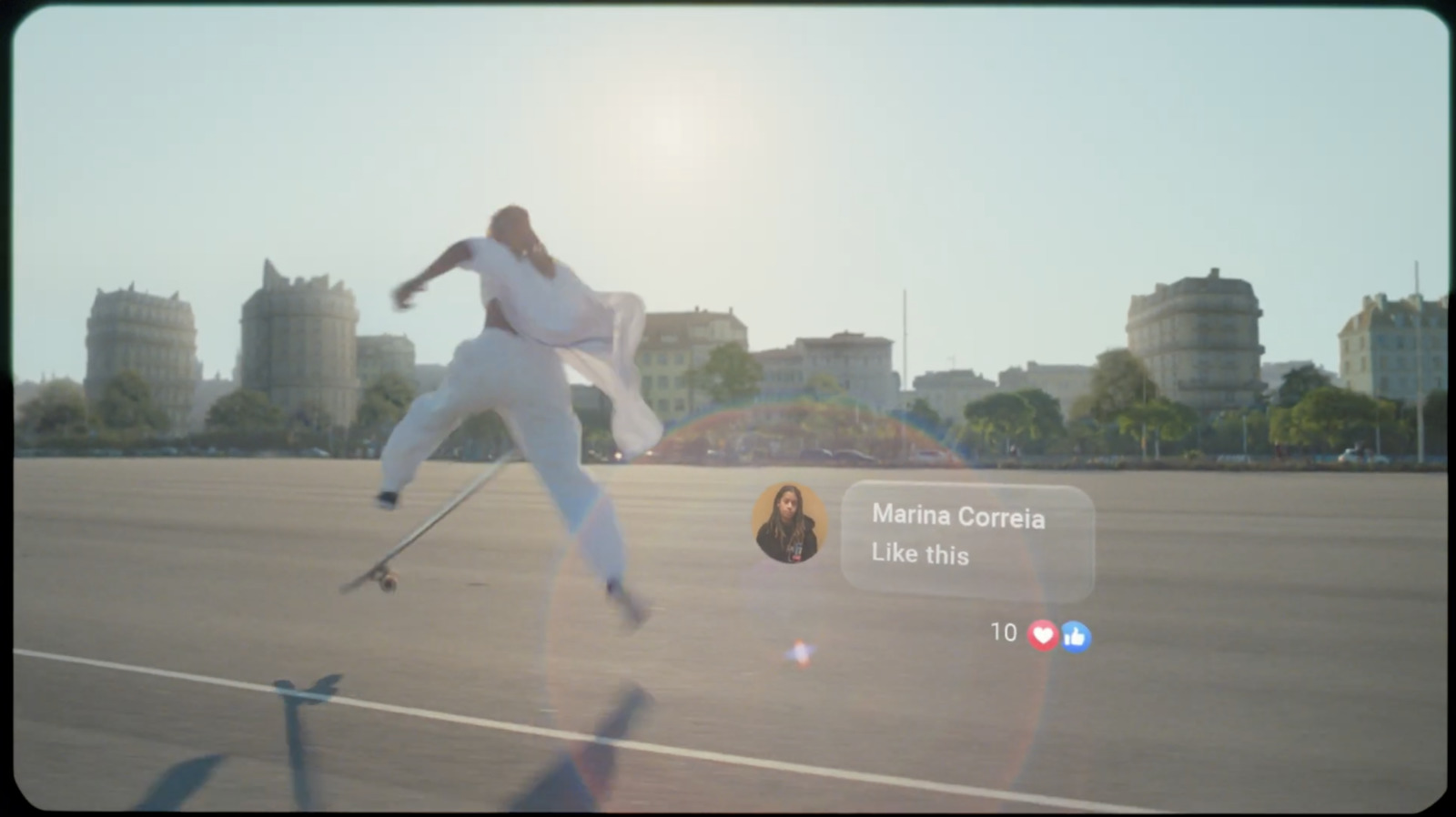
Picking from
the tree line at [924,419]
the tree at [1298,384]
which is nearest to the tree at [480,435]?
the tree line at [924,419]

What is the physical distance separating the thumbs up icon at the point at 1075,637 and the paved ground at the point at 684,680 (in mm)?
31

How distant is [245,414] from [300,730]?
6.33 feet

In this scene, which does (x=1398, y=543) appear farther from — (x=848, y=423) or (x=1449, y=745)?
(x=1449, y=745)

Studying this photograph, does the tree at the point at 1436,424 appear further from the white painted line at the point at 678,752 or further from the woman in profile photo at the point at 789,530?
the woman in profile photo at the point at 789,530

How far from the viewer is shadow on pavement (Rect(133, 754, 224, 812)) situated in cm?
274

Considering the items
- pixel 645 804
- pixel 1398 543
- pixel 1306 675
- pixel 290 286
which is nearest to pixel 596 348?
pixel 290 286

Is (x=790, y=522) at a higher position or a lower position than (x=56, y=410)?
lower

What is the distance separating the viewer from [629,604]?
406 cm

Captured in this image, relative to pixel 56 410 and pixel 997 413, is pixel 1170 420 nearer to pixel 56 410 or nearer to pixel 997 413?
pixel 997 413

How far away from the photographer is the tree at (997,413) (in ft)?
13.9

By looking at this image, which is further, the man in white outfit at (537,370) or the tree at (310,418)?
the tree at (310,418)

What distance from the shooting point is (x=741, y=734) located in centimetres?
318

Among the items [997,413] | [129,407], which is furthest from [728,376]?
[129,407]
